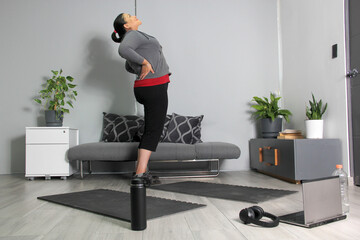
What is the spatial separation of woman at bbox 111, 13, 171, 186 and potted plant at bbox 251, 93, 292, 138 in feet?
5.25

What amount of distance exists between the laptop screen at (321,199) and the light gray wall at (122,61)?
254 centimetres

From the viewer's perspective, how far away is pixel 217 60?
4.30m

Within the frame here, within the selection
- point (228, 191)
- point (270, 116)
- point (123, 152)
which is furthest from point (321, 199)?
point (270, 116)

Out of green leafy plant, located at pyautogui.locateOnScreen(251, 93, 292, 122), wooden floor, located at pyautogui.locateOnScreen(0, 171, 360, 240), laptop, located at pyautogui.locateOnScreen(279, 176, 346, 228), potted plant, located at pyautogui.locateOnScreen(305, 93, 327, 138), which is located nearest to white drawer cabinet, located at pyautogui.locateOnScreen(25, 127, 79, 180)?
wooden floor, located at pyautogui.locateOnScreen(0, 171, 360, 240)

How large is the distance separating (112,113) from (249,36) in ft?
6.56

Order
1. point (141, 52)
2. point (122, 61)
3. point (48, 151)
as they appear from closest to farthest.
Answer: point (141, 52) < point (48, 151) < point (122, 61)

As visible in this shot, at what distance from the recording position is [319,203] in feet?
5.09

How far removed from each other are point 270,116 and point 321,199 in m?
2.32

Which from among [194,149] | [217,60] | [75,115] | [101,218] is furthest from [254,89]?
[101,218]

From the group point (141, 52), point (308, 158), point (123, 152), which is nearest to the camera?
point (141, 52)

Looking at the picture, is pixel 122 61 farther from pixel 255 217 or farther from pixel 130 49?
pixel 255 217

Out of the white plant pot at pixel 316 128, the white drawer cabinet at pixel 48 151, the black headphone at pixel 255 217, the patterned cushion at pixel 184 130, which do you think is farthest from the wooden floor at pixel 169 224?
the patterned cushion at pixel 184 130

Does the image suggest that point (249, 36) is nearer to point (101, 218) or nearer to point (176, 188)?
point (176, 188)

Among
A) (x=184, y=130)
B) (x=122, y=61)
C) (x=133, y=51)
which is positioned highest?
(x=122, y=61)
